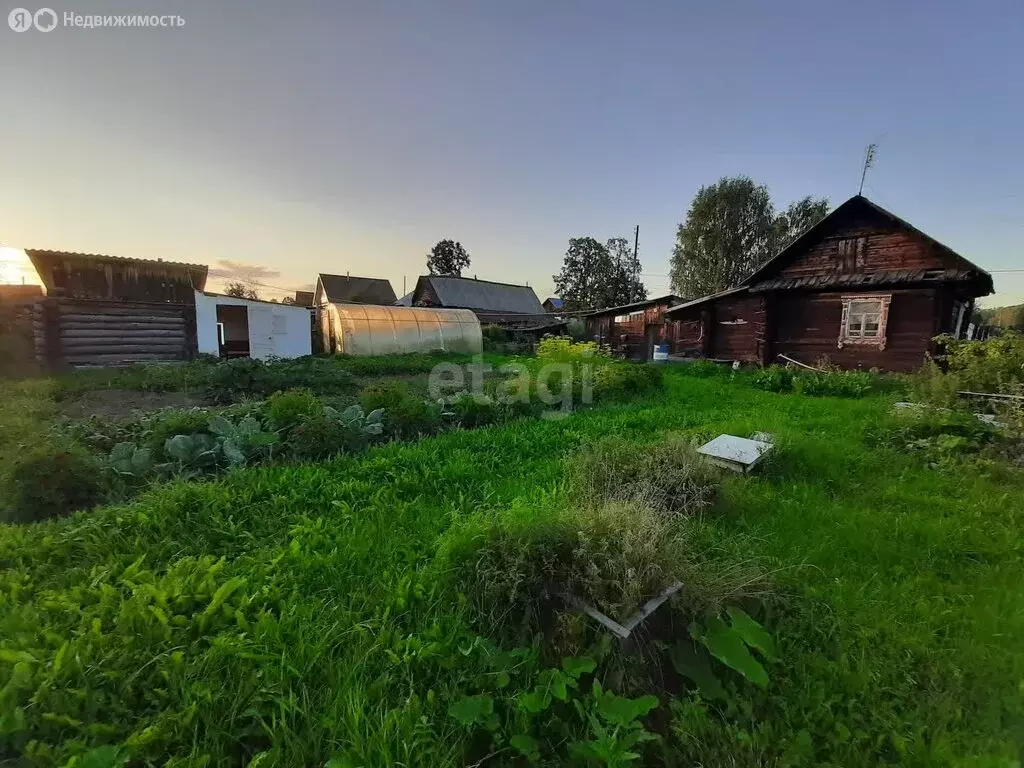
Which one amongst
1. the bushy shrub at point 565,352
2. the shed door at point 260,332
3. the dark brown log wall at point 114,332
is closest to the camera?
the bushy shrub at point 565,352

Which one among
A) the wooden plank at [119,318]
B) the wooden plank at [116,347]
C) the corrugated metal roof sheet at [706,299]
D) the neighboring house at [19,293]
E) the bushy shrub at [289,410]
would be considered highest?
the corrugated metal roof sheet at [706,299]

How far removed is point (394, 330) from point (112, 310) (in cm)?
905

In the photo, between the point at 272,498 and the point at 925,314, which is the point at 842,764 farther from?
the point at 925,314

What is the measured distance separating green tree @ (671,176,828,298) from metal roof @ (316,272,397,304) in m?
23.6

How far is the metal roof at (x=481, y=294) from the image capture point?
2947 centimetres

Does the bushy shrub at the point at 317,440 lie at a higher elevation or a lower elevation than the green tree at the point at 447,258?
lower

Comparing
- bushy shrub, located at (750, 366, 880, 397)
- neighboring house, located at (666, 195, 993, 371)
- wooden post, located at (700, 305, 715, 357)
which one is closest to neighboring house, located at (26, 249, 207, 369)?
bushy shrub, located at (750, 366, 880, 397)

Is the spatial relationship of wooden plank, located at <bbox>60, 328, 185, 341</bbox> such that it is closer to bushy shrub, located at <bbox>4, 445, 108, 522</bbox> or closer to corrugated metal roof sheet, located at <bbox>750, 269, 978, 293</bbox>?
bushy shrub, located at <bbox>4, 445, 108, 522</bbox>

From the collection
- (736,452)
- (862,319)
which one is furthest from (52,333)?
(862,319)

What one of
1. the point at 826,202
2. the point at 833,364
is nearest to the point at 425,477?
the point at 833,364

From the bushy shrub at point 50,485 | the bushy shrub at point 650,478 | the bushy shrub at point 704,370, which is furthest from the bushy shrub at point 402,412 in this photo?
the bushy shrub at point 704,370

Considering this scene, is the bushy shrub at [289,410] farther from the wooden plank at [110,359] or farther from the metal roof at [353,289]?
the metal roof at [353,289]

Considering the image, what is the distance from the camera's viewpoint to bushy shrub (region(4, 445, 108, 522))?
3.08m

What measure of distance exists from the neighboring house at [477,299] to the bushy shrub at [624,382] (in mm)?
18920
